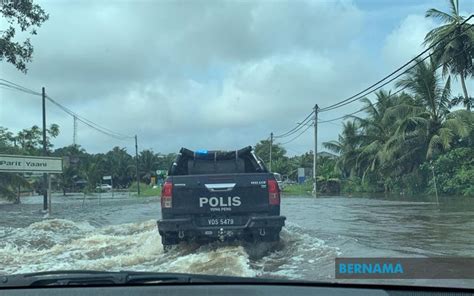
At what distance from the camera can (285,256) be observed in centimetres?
935

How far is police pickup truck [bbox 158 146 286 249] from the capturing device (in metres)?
8.89

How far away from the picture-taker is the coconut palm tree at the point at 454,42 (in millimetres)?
21406

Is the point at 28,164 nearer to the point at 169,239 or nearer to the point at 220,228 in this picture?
the point at 169,239

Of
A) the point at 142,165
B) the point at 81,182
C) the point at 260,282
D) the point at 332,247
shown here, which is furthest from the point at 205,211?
the point at 81,182

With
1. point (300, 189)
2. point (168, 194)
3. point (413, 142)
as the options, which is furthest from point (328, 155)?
point (168, 194)

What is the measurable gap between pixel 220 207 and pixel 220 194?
0.65 ft

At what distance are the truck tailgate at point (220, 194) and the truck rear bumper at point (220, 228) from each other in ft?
0.55

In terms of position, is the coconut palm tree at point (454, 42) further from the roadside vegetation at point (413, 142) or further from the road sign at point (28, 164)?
the road sign at point (28, 164)

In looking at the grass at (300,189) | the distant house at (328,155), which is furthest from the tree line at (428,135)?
the distant house at (328,155)

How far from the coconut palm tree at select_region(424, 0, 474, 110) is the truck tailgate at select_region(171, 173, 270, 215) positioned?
1390 cm

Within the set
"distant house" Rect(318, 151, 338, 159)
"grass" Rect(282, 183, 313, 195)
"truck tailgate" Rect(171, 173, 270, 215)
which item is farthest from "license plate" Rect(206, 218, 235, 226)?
"distant house" Rect(318, 151, 338, 159)

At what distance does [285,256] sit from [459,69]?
→ 18739 mm

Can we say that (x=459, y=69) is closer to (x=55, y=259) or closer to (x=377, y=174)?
(x=377, y=174)

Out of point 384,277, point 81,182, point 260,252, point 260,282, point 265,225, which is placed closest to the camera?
point 260,282
